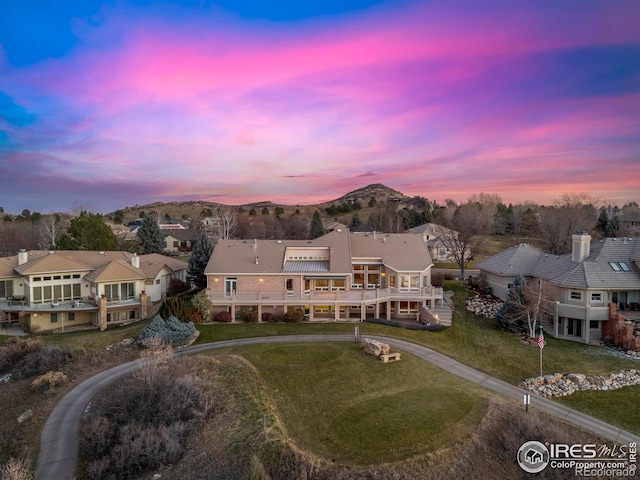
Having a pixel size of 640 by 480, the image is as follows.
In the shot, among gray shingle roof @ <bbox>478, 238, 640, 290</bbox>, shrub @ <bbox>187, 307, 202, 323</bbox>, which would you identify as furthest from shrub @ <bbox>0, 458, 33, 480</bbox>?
gray shingle roof @ <bbox>478, 238, 640, 290</bbox>

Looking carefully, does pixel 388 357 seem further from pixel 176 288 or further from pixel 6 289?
pixel 6 289

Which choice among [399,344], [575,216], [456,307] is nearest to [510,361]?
[399,344]

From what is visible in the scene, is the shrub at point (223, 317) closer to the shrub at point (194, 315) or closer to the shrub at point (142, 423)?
the shrub at point (194, 315)

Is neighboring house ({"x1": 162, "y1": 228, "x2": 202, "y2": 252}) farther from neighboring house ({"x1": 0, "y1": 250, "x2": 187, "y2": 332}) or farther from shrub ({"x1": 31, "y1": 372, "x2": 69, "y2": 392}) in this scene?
shrub ({"x1": 31, "y1": 372, "x2": 69, "y2": 392})

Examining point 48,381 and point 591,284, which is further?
point 591,284

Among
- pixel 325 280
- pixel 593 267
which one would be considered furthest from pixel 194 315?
pixel 593 267
